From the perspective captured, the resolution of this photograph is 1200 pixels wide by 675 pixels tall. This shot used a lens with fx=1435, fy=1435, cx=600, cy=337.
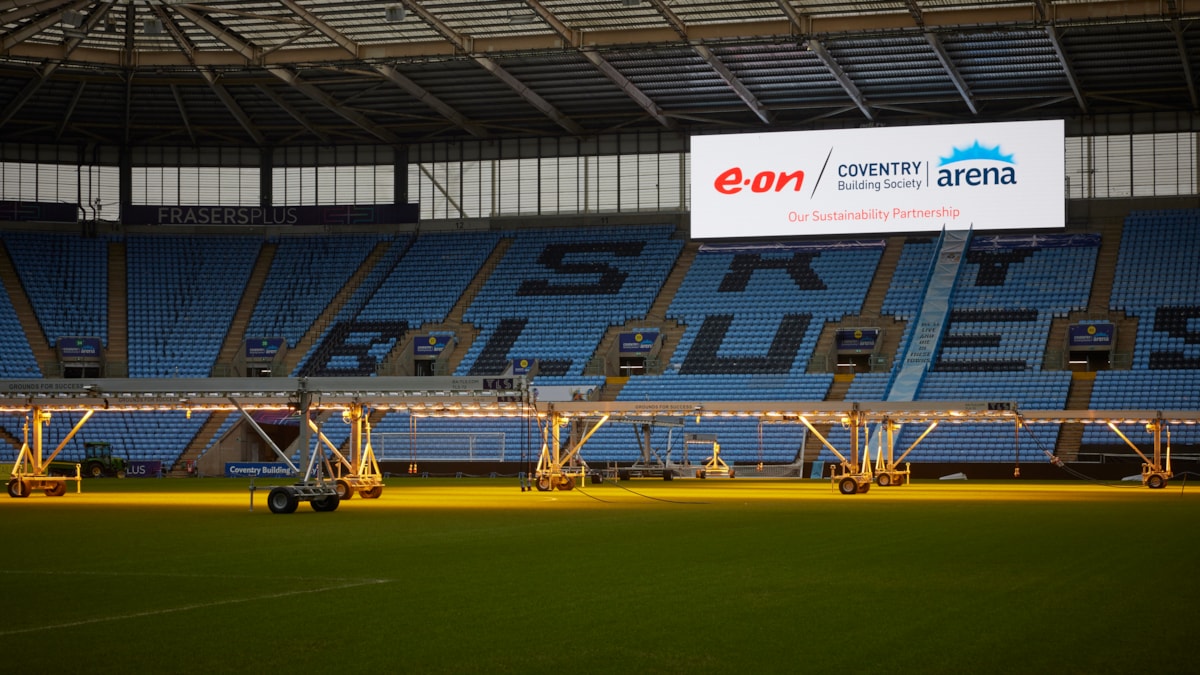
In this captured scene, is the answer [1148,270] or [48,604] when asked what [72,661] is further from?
[1148,270]

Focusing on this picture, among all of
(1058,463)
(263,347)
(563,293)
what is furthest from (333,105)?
(1058,463)

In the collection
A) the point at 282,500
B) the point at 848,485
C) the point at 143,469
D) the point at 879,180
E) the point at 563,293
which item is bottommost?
the point at 143,469

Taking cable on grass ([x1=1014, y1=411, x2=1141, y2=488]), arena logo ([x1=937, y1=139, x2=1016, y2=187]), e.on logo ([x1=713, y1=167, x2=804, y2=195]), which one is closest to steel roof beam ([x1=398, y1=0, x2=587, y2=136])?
e.on logo ([x1=713, y1=167, x2=804, y2=195])

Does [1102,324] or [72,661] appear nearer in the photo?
[72,661]

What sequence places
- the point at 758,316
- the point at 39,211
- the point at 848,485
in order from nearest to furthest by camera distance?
the point at 848,485
the point at 758,316
the point at 39,211

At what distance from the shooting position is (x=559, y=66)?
213 feet

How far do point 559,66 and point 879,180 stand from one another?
1743cm

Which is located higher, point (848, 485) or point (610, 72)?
point (610, 72)

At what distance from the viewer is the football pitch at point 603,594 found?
35.2 feet

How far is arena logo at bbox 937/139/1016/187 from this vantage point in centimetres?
6931

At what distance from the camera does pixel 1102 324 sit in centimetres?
6619

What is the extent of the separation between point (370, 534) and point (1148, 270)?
5397cm

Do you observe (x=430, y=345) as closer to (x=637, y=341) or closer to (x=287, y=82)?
(x=637, y=341)

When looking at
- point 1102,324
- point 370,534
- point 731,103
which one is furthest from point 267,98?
point 370,534
